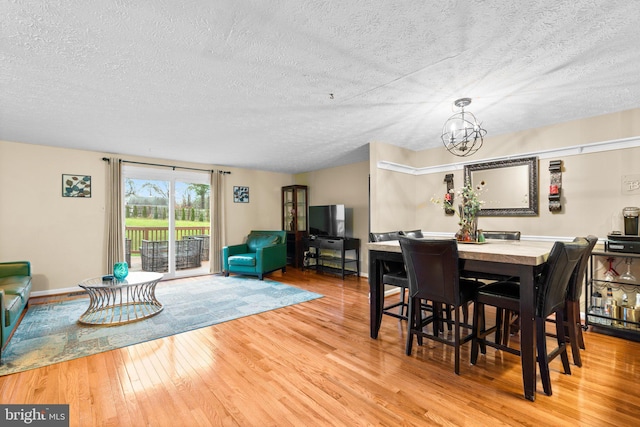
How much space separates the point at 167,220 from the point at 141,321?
281 cm

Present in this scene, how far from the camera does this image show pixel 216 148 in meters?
4.86

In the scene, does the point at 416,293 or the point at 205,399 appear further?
the point at 416,293

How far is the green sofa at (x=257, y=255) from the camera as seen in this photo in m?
5.52

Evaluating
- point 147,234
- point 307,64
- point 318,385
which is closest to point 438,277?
point 318,385

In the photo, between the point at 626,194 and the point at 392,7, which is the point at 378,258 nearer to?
the point at 392,7

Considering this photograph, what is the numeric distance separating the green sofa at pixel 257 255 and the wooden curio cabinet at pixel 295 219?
0.70 meters

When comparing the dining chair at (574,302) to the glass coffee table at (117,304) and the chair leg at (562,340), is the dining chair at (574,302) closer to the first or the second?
the chair leg at (562,340)

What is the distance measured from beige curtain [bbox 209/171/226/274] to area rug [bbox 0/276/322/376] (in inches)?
36.1

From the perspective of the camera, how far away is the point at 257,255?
18.0ft

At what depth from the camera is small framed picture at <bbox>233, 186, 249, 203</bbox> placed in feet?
21.9

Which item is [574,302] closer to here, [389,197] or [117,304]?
[389,197]

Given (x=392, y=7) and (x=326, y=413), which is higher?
(x=392, y=7)

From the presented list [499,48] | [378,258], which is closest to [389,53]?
[499,48]

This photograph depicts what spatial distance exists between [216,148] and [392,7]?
3.86 m
